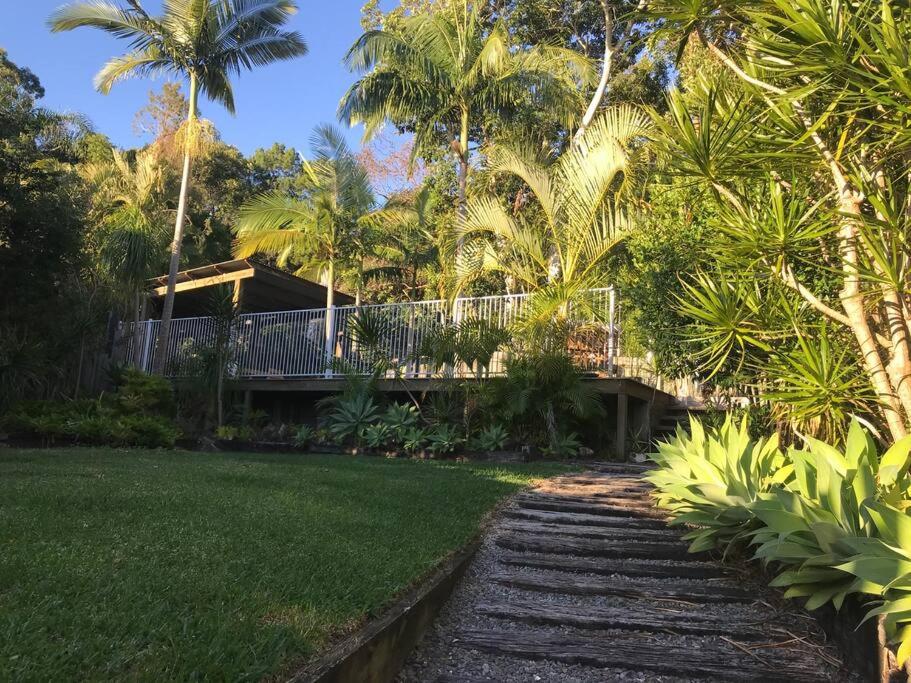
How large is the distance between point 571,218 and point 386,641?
7.77 meters

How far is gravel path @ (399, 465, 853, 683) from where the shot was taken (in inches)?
121

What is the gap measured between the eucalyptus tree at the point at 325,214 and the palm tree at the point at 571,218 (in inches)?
152

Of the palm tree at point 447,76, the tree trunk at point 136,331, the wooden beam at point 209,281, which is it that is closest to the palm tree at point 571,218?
the palm tree at point 447,76

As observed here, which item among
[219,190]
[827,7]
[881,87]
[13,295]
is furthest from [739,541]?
[219,190]

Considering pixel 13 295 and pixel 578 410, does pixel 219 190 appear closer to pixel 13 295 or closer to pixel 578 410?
pixel 13 295

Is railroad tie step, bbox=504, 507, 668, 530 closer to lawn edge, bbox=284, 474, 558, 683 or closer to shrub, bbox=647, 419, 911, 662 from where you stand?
shrub, bbox=647, 419, 911, 662

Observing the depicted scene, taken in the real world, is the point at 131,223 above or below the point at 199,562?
above

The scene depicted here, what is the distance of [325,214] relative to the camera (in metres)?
13.6

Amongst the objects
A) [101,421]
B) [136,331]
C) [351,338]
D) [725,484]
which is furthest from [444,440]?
[136,331]

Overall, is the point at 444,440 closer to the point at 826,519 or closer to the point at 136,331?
the point at 826,519

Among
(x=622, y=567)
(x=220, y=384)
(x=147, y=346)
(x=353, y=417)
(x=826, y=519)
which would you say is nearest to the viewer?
(x=826, y=519)

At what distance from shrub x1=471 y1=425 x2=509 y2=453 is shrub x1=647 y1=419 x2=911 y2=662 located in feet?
15.0

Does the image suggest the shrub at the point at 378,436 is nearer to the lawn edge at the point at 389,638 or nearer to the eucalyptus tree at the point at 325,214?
the eucalyptus tree at the point at 325,214

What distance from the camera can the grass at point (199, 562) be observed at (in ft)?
7.34
